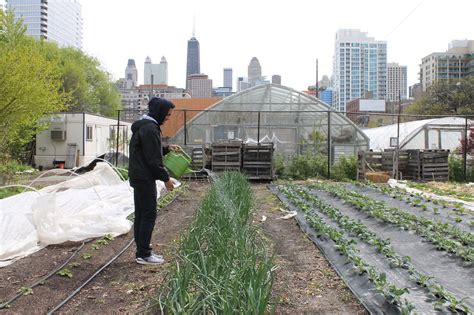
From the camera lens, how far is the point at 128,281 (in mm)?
4148

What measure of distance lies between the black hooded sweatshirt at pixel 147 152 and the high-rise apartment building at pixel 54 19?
139 feet

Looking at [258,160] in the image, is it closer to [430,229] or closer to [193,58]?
[430,229]

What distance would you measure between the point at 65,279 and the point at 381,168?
12670 mm

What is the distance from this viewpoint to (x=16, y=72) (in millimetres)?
11438

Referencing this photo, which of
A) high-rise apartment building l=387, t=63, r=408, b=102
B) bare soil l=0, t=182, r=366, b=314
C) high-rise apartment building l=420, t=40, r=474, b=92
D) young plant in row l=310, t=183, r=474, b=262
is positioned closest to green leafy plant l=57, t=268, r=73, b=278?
bare soil l=0, t=182, r=366, b=314

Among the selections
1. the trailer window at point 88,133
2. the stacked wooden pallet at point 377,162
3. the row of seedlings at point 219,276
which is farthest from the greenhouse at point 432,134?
the row of seedlings at point 219,276

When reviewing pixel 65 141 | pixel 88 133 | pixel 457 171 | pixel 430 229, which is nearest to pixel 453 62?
pixel 457 171

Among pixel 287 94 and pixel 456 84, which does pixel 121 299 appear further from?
pixel 456 84

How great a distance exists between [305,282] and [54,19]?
5419cm

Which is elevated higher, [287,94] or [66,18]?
[66,18]

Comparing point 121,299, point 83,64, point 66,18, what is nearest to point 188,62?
point 66,18

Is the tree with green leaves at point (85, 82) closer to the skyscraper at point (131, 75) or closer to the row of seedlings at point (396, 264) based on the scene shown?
the row of seedlings at point (396, 264)

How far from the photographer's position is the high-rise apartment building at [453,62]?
59.3 meters

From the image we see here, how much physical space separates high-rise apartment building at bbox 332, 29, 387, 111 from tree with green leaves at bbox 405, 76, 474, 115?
6098mm
